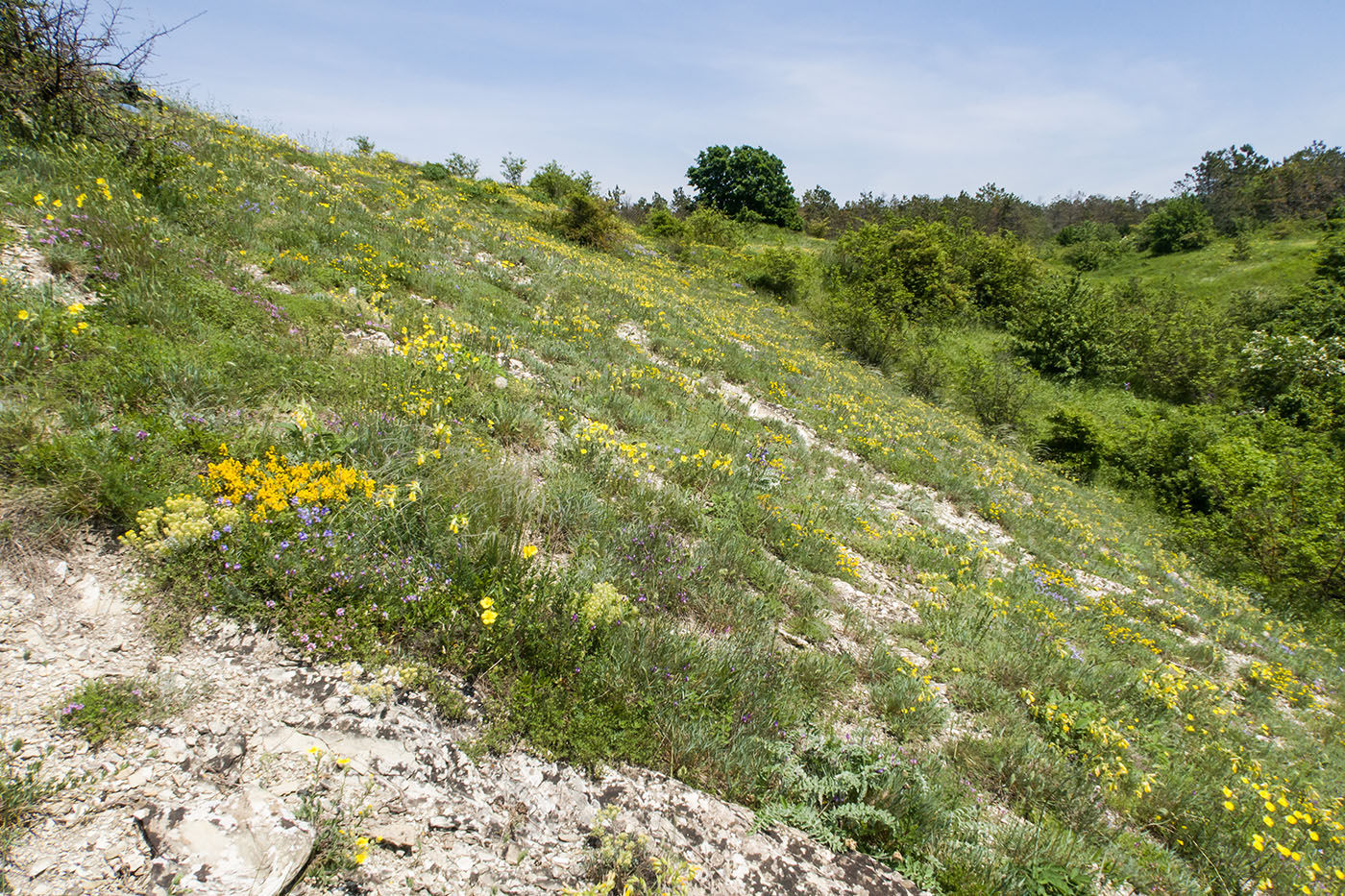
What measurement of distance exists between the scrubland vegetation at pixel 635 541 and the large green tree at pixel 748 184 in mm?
42033

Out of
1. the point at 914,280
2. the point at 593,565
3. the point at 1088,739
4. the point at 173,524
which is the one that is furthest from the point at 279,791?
the point at 914,280

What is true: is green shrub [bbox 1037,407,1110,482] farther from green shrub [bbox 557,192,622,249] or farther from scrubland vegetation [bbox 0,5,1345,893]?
green shrub [bbox 557,192,622,249]

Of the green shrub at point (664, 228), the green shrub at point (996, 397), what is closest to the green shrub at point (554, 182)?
the green shrub at point (664, 228)

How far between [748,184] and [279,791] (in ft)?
183

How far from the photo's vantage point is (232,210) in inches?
257

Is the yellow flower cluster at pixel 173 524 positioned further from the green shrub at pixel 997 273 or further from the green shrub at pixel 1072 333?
the green shrub at pixel 997 273

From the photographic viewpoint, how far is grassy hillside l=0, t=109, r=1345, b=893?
268 centimetres

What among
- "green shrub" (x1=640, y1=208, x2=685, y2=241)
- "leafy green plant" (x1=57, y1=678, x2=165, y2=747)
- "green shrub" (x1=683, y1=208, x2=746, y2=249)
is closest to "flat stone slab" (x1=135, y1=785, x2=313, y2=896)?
"leafy green plant" (x1=57, y1=678, x2=165, y2=747)

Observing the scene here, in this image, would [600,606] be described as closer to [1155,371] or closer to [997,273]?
[1155,371]

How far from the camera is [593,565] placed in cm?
363

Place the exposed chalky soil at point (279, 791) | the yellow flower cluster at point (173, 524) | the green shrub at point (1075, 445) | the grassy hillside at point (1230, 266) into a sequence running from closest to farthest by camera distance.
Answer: the exposed chalky soil at point (279, 791) → the yellow flower cluster at point (173, 524) → the green shrub at point (1075, 445) → the grassy hillside at point (1230, 266)

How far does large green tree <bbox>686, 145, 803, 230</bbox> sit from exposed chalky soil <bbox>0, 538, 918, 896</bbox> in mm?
50758

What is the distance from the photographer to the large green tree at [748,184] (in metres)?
49.5

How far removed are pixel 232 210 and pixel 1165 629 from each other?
44.4 ft
